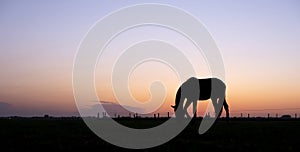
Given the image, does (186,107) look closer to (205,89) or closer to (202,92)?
(202,92)

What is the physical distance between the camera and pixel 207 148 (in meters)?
10.5

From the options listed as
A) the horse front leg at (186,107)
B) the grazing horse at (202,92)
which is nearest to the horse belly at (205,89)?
the grazing horse at (202,92)

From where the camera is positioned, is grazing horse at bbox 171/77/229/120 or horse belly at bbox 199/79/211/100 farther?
horse belly at bbox 199/79/211/100

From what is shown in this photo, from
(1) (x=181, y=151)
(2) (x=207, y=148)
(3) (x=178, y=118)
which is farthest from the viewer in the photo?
(3) (x=178, y=118)

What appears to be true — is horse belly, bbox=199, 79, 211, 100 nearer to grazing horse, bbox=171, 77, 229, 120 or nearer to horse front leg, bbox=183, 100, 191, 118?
grazing horse, bbox=171, 77, 229, 120

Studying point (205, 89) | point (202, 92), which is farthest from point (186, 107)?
point (205, 89)

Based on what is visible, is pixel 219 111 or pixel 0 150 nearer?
pixel 0 150

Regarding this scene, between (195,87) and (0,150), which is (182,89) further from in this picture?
(0,150)

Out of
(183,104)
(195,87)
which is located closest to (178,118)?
(183,104)

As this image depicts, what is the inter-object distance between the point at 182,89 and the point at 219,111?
11.1 ft

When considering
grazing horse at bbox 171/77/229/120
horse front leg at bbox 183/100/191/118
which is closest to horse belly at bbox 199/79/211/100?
grazing horse at bbox 171/77/229/120

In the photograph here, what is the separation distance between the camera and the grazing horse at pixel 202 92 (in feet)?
91.6

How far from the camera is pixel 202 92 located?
29203 mm

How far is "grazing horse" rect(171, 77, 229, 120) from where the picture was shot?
2792 centimetres
